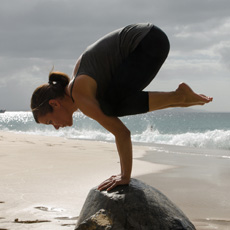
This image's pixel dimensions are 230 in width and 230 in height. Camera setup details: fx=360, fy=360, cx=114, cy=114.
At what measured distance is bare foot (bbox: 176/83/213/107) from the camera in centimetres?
295

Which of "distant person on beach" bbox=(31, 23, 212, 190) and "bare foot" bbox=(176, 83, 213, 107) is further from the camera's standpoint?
"bare foot" bbox=(176, 83, 213, 107)

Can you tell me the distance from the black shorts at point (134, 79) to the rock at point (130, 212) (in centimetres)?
65

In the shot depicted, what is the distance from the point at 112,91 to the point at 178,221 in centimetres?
115

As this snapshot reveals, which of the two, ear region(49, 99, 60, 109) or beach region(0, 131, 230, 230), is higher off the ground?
ear region(49, 99, 60, 109)

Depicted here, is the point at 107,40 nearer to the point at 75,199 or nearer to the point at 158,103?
the point at 158,103

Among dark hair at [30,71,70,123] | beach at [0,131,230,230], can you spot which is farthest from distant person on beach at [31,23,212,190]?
beach at [0,131,230,230]

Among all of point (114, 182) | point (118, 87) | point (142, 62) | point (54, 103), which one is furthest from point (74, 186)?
point (142, 62)

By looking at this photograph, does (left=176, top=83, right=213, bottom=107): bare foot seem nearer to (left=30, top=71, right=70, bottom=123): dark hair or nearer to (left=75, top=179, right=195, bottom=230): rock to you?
(left=75, top=179, right=195, bottom=230): rock

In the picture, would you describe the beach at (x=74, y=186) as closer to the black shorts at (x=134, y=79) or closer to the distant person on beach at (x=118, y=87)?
the distant person on beach at (x=118, y=87)

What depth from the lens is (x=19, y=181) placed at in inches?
194

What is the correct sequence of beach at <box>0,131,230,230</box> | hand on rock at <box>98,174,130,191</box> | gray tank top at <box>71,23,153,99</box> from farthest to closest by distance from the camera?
beach at <box>0,131,230,230</box>, hand on rock at <box>98,174,130,191</box>, gray tank top at <box>71,23,153,99</box>

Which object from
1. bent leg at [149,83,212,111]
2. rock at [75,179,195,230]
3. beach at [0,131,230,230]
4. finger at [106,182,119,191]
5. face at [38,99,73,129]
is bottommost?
beach at [0,131,230,230]

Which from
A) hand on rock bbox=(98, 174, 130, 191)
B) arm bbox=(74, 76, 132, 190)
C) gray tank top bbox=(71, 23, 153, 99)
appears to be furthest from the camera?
hand on rock bbox=(98, 174, 130, 191)

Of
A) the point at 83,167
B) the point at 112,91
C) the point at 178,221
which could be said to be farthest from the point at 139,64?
the point at 83,167
